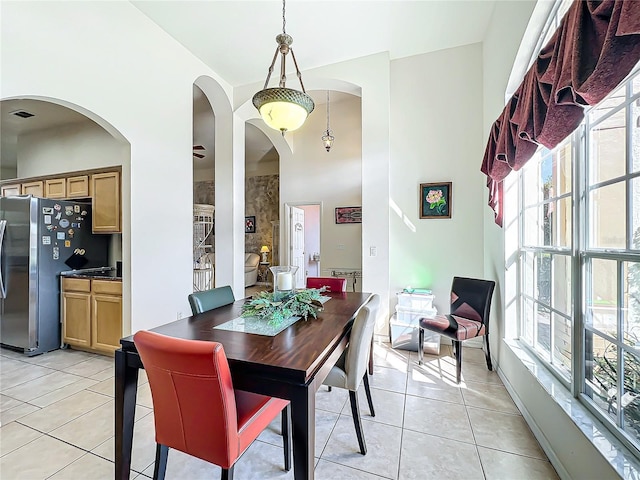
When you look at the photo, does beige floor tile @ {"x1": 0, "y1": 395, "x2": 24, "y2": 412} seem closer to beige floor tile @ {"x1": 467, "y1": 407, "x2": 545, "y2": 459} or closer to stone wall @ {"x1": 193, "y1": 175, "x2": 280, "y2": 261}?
beige floor tile @ {"x1": 467, "y1": 407, "x2": 545, "y2": 459}

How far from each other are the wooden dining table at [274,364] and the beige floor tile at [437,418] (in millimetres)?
903

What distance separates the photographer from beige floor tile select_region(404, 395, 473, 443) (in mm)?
1892

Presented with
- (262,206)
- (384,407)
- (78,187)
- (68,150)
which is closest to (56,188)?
(78,187)

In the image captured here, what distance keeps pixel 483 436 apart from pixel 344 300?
127cm

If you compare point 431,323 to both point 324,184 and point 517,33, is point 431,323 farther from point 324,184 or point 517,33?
point 324,184

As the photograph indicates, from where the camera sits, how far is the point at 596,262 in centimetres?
144

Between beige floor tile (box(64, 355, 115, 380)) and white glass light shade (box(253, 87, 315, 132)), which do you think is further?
beige floor tile (box(64, 355, 115, 380))

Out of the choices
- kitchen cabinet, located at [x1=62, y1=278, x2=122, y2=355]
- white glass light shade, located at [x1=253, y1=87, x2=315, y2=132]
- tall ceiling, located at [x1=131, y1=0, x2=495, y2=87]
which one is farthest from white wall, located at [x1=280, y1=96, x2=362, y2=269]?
white glass light shade, located at [x1=253, y1=87, x2=315, y2=132]

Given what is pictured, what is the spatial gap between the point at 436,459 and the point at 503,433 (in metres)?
0.57

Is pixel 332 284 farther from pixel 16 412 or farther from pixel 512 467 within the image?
pixel 16 412

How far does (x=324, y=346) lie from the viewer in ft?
4.43

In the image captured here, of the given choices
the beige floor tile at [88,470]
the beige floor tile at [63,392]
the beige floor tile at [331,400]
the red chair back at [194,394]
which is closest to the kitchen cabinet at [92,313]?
the beige floor tile at [63,392]

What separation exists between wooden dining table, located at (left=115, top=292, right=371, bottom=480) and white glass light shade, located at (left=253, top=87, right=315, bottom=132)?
135 centimetres

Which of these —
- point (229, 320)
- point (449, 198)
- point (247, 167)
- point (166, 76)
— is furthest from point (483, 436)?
point (247, 167)
